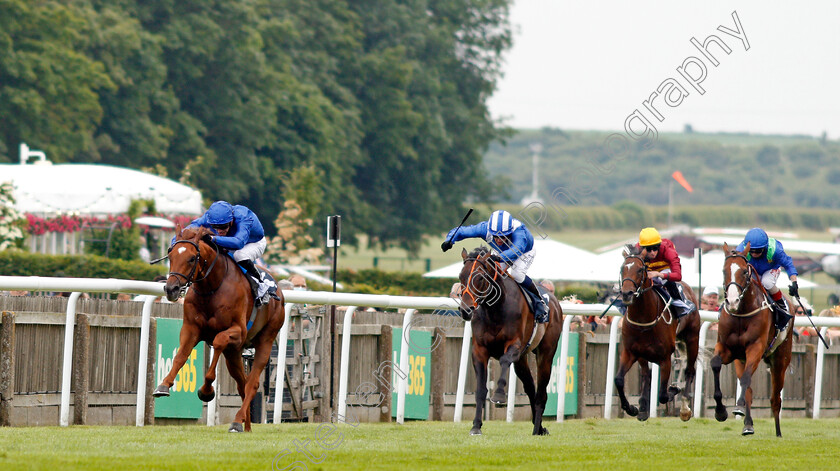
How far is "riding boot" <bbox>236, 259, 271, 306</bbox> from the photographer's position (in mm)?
9336

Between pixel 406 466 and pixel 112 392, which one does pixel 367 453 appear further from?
pixel 112 392

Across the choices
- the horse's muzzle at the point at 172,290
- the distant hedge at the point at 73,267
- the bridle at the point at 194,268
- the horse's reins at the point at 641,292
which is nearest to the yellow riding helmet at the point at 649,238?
the horse's reins at the point at 641,292

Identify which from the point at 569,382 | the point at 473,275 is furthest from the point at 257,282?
the point at 569,382

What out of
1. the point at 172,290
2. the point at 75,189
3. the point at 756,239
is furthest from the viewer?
the point at 75,189

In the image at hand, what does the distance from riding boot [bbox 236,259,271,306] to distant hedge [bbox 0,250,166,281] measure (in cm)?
991

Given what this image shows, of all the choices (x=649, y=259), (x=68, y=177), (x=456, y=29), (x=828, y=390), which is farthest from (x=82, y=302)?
(x=456, y=29)

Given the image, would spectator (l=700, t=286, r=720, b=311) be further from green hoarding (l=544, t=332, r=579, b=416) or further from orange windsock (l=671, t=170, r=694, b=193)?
green hoarding (l=544, t=332, r=579, b=416)

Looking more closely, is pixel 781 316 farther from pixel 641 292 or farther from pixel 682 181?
pixel 682 181

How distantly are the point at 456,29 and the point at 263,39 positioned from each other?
885 centimetres

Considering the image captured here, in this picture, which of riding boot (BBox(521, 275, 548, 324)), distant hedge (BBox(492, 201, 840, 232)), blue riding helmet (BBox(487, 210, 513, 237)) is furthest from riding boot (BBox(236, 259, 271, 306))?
distant hedge (BBox(492, 201, 840, 232))

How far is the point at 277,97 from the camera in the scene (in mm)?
36688

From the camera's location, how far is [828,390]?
17.6 m

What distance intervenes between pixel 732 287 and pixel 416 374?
289 cm

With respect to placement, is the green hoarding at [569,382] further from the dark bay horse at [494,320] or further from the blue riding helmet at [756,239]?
the dark bay horse at [494,320]
